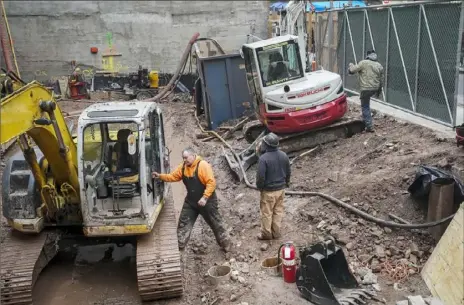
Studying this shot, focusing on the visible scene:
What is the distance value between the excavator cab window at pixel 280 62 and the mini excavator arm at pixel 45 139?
215 inches

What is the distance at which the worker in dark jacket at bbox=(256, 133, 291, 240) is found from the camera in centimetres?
712

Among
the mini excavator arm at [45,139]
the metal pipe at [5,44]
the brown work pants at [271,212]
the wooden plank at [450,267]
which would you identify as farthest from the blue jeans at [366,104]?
the metal pipe at [5,44]

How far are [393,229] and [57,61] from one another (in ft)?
66.5

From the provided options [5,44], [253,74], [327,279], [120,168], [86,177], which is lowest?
[327,279]

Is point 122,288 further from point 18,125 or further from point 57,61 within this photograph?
point 57,61

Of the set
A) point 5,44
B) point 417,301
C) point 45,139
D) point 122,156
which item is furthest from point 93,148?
point 5,44

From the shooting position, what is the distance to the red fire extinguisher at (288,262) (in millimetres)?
6090

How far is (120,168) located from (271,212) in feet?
7.55

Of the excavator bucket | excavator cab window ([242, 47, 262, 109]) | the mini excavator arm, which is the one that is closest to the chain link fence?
excavator cab window ([242, 47, 262, 109])

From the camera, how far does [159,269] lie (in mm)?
6227

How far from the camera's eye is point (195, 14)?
24172 millimetres

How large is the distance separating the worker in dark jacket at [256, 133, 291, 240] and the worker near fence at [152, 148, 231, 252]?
2.16ft

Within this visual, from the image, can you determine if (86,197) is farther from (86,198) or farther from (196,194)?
(196,194)

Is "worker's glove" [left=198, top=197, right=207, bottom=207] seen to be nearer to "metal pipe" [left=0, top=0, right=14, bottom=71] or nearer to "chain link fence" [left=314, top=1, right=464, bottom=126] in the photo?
"chain link fence" [left=314, top=1, right=464, bottom=126]
